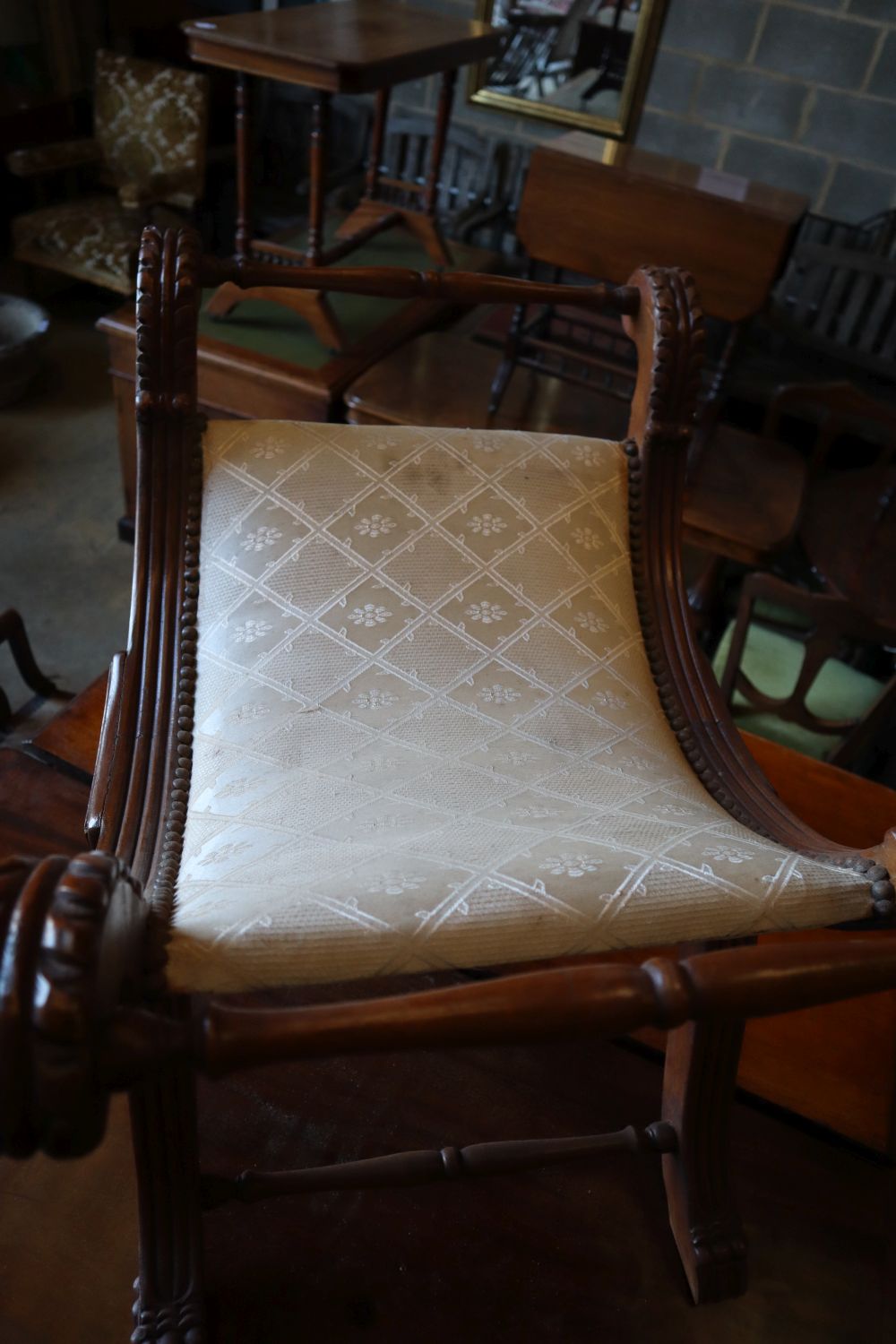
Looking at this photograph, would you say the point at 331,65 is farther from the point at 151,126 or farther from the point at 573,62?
the point at 151,126

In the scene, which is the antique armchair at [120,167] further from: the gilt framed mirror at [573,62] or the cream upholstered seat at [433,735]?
the cream upholstered seat at [433,735]

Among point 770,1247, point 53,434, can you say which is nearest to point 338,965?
point 770,1247

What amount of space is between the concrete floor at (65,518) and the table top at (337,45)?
1.08 m

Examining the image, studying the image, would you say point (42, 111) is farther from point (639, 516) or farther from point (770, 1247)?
point (770, 1247)

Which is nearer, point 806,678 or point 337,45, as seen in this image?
point 806,678

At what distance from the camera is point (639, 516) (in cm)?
90

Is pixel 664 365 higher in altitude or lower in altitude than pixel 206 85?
higher

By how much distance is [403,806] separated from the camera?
0.65m

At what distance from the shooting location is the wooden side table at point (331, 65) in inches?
62.5

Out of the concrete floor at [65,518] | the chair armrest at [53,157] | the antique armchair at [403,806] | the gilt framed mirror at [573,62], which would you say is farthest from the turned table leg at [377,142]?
the antique armchair at [403,806]

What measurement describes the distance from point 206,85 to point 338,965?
3175mm

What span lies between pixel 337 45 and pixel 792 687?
141 cm

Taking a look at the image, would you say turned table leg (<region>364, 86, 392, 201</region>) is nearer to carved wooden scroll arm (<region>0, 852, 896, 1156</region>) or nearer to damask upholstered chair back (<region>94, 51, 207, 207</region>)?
damask upholstered chair back (<region>94, 51, 207, 207</region>)

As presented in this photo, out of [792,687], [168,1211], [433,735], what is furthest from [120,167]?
[168,1211]
